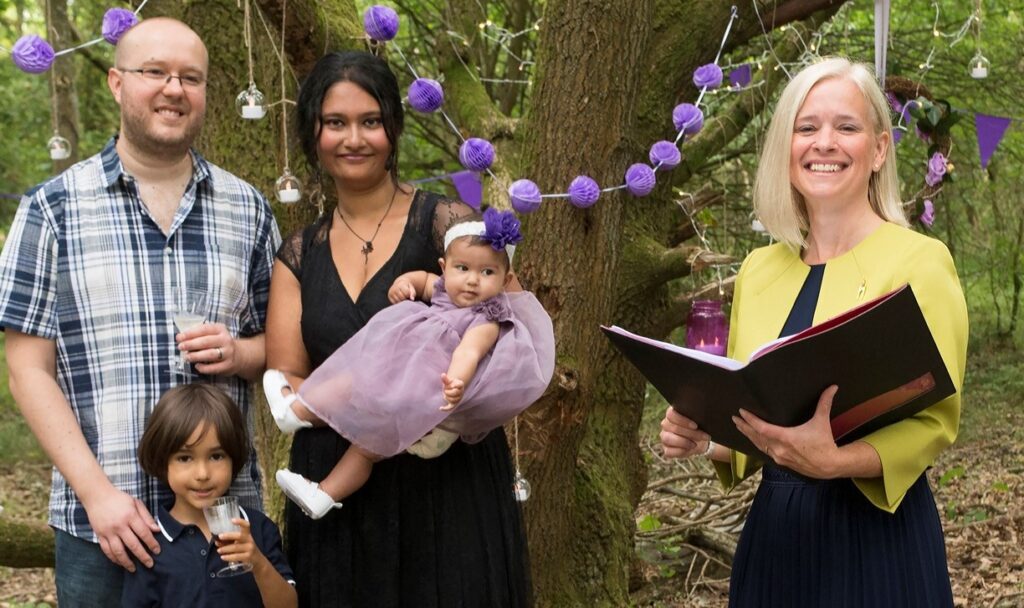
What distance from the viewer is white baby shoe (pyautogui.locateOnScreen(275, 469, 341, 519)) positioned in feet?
7.90

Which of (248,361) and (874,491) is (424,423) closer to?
(248,361)

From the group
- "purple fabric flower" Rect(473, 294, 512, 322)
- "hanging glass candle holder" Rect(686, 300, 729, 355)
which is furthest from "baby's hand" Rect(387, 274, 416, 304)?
"hanging glass candle holder" Rect(686, 300, 729, 355)

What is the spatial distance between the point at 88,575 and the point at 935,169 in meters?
3.25

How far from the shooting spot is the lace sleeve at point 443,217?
2.58 m

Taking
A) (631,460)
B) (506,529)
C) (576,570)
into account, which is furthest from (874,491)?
(631,460)

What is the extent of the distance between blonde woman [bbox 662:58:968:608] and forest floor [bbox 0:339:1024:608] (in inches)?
111

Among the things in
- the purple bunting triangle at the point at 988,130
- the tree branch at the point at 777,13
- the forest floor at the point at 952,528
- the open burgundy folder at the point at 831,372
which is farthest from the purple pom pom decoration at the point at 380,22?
the purple bunting triangle at the point at 988,130

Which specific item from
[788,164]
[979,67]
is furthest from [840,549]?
[979,67]

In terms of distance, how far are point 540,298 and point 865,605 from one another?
4.74ft

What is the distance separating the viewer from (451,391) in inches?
91.4

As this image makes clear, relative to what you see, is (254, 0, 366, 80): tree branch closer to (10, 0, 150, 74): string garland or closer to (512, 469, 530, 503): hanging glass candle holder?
(10, 0, 150, 74): string garland

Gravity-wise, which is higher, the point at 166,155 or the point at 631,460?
the point at 166,155

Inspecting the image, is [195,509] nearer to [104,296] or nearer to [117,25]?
[104,296]

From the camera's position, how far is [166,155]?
2.51 meters
